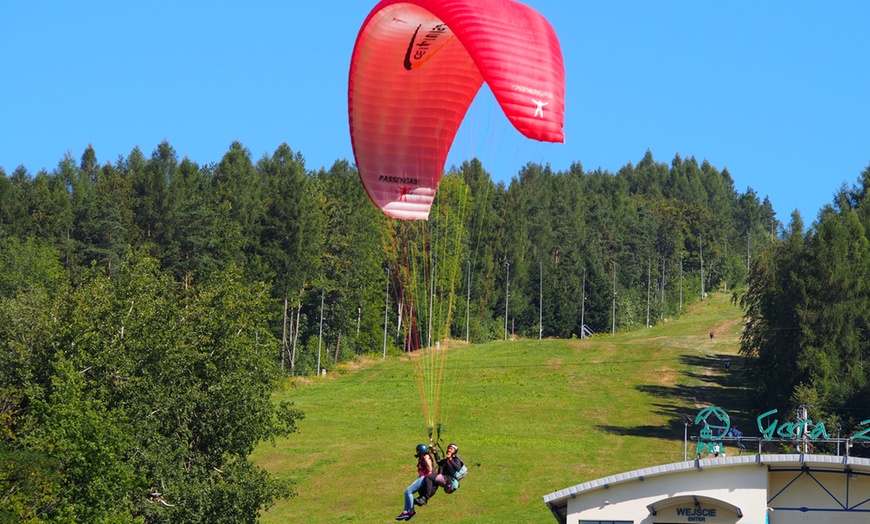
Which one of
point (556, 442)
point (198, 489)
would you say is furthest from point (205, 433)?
point (556, 442)

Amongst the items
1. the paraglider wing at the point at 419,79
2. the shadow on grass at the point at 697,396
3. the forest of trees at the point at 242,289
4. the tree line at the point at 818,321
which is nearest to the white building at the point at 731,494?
the forest of trees at the point at 242,289

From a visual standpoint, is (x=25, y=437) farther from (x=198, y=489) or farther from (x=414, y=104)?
(x=414, y=104)

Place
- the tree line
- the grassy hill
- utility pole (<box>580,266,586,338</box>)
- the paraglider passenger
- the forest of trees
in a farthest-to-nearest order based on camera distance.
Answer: utility pole (<box>580,266,586,338</box>)
the tree line
the grassy hill
the forest of trees
the paraglider passenger

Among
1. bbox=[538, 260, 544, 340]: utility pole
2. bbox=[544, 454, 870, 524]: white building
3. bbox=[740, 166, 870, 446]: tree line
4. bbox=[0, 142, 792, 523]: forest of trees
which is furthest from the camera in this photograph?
bbox=[538, 260, 544, 340]: utility pole

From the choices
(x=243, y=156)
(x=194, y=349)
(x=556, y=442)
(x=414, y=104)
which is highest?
(x=243, y=156)

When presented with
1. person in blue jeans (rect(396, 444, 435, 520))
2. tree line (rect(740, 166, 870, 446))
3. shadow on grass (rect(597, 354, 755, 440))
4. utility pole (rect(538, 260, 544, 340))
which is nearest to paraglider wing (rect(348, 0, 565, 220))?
person in blue jeans (rect(396, 444, 435, 520))

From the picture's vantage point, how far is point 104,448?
32.5 meters

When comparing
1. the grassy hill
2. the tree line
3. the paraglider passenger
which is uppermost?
the tree line

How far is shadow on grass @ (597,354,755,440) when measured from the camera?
63062mm

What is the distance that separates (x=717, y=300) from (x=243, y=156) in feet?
187

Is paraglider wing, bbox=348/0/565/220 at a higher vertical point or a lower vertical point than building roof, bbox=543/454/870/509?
higher

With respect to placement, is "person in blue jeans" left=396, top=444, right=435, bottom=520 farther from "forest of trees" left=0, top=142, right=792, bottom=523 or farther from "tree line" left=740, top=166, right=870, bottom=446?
"tree line" left=740, top=166, right=870, bottom=446

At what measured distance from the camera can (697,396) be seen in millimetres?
72062

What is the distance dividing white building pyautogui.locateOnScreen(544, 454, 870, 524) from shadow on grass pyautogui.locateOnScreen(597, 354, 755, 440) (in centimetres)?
2565
